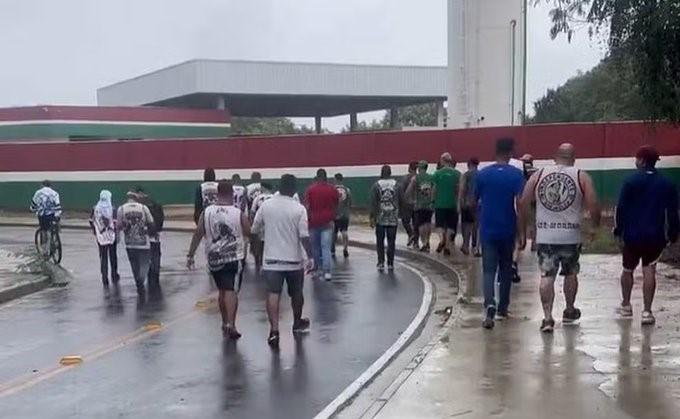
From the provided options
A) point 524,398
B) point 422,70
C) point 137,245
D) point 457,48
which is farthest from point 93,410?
point 422,70

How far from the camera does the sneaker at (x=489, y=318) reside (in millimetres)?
11664

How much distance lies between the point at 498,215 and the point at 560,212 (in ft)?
2.75

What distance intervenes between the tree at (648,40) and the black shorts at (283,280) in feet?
24.3

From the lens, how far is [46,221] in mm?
23297

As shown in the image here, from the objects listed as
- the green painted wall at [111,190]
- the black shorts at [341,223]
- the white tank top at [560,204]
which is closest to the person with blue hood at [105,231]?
the black shorts at [341,223]

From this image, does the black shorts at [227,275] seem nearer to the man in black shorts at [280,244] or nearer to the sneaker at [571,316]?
the man in black shorts at [280,244]

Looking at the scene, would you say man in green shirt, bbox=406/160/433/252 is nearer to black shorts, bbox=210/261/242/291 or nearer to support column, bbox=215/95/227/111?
black shorts, bbox=210/261/242/291

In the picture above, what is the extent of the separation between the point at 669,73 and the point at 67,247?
665 inches

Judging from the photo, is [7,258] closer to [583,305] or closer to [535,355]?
[583,305]

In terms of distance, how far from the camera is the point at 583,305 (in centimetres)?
1314

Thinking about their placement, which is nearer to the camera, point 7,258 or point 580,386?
point 580,386

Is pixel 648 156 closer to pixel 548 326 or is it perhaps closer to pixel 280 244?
pixel 548 326

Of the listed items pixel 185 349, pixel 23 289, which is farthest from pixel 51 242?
pixel 185 349

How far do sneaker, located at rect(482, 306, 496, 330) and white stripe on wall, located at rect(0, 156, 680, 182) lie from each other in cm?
2025
